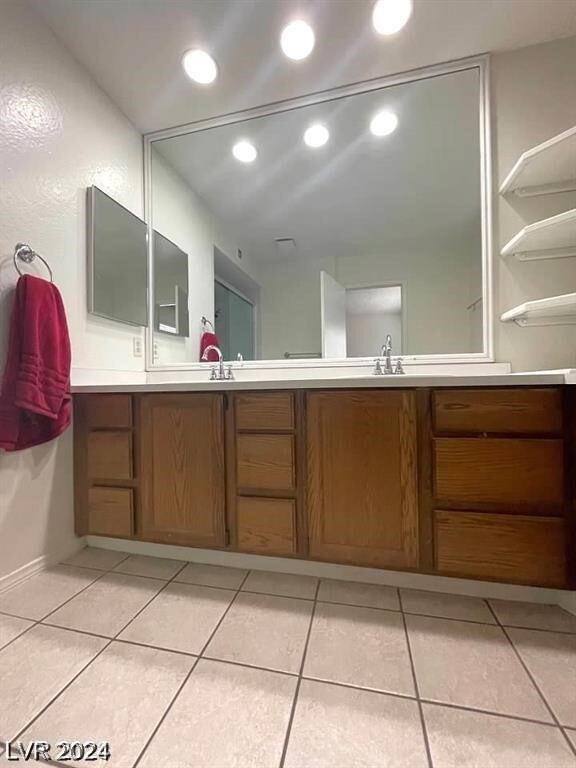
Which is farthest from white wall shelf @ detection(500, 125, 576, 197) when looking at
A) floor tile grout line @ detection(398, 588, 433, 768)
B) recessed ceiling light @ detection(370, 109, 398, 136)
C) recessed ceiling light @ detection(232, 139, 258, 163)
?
floor tile grout line @ detection(398, 588, 433, 768)

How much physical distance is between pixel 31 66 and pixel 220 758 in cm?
235

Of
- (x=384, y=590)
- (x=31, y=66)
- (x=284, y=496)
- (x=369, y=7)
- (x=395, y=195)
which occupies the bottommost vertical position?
(x=384, y=590)

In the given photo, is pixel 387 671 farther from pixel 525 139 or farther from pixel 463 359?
pixel 525 139

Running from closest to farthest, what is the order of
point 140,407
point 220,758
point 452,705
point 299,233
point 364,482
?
point 220,758 < point 452,705 < point 364,482 < point 140,407 < point 299,233

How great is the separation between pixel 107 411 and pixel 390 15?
2.06m

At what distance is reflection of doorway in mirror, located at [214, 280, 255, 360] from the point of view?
76.3 inches

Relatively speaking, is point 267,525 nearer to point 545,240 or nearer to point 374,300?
point 374,300

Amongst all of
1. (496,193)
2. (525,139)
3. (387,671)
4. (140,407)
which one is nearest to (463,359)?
(496,193)

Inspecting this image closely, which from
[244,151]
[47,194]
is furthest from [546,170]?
[47,194]

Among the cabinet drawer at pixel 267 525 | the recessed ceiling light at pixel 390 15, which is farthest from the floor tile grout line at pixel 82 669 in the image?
the recessed ceiling light at pixel 390 15

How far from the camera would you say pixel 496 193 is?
1558mm

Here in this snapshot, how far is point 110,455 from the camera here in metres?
1.51

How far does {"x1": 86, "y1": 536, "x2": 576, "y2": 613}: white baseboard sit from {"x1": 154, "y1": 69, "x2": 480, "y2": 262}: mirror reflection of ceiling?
4.84 feet

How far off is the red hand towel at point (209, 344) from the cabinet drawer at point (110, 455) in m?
0.65
